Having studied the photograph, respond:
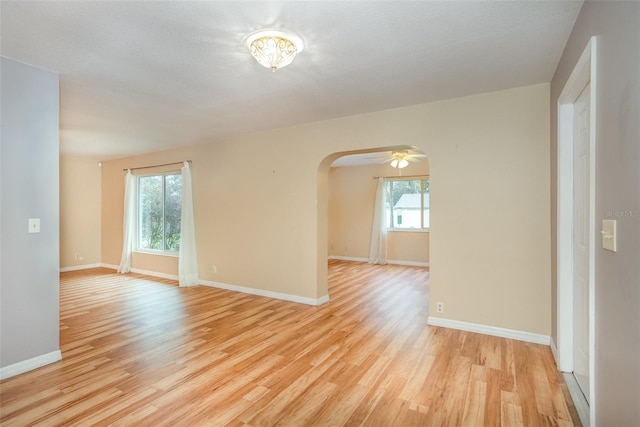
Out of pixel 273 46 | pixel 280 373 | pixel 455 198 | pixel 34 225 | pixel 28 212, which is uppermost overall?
pixel 273 46

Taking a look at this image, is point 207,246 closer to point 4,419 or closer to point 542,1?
point 4,419

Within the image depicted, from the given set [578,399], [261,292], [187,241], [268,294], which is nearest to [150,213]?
[187,241]

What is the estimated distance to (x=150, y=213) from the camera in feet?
21.8

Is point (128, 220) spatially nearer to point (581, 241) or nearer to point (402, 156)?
point (402, 156)

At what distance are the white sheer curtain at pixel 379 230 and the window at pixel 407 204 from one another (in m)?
0.25

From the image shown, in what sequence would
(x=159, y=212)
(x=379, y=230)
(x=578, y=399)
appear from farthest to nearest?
(x=379, y=230) < (x=159, y=212) < (x=578, y=399)

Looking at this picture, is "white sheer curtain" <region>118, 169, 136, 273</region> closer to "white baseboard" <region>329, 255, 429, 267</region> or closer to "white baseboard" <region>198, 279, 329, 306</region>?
"white baseboard" <region>198, 279, 329, 306</region>

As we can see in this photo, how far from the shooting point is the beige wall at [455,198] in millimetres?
2998

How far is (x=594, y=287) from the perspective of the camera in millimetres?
1577

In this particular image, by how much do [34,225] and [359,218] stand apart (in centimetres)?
663

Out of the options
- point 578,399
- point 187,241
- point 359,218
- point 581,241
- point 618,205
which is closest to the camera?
point 618,205

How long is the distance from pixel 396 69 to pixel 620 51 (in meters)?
1.58

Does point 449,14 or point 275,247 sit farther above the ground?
point 449,14

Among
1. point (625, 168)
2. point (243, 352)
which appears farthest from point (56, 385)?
point (625, 168)
